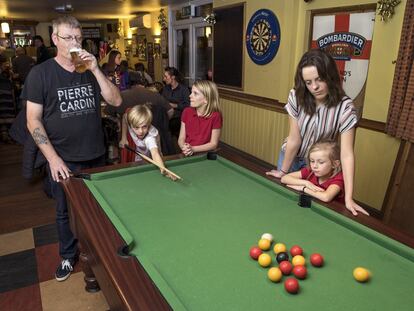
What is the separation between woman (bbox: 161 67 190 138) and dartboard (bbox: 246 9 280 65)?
107cm

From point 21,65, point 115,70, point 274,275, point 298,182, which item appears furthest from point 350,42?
point 21,65

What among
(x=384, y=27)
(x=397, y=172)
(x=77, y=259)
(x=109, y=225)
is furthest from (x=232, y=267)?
(x=384, y=27)

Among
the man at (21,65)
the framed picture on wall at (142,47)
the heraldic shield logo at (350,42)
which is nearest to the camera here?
the heraldic shield logo at (350,42)

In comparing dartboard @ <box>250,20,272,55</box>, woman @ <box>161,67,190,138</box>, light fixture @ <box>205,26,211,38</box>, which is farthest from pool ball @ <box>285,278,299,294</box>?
light fixture @ <box>205,26,211,38</box>

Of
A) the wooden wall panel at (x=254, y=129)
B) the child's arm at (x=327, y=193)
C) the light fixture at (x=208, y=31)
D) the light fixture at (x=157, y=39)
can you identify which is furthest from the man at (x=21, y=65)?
the child's arm at (x=327, y=193)

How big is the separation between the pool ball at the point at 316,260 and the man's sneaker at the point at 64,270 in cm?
170

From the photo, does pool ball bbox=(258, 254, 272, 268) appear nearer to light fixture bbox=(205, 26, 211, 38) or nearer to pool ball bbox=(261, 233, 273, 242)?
pool ball bbox=(261, 233, 273, 242)

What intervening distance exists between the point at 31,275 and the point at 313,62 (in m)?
2.18

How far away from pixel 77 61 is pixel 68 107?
0.31m

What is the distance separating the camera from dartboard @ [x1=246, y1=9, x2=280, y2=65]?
4113mm

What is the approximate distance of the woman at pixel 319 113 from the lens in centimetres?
172

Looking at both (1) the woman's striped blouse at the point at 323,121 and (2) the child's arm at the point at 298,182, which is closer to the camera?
(2) the child's arm at the point at 298,182

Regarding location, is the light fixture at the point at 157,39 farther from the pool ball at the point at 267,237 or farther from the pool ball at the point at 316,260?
the pool ball at the point at 316,260

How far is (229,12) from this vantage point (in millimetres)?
4867
